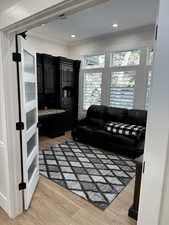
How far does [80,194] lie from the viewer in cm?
234

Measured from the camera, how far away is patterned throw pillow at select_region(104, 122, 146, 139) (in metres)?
3.64

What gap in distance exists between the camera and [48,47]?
514cm

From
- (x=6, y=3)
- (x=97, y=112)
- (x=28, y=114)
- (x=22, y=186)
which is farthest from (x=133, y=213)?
(x=97, y=112)

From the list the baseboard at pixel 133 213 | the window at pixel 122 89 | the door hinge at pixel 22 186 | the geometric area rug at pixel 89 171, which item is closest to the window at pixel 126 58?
the window at pixel 122 89

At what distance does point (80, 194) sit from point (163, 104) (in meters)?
2.11

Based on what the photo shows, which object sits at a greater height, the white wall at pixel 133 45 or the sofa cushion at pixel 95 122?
the white wall at pixel 133 45

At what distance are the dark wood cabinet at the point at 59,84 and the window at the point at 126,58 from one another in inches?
53.8

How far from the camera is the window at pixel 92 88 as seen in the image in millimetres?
5285

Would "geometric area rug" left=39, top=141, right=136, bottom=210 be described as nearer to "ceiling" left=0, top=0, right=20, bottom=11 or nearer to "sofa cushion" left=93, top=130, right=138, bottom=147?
"sofa cushion" left=93, top=130, right=138, bottom=147

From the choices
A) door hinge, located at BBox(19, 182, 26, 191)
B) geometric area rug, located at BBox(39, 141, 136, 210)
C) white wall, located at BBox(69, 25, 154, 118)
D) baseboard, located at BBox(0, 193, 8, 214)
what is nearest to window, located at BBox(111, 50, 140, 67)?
white wall, located at BBox(69, 25, 154, 118)

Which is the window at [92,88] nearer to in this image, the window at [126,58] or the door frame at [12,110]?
the window at [126,58]

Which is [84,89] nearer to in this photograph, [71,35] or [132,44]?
[71,35]

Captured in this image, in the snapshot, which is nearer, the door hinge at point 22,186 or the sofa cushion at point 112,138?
the door hinge at point 22,186

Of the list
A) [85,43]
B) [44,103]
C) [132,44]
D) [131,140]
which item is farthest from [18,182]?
[85,43]
